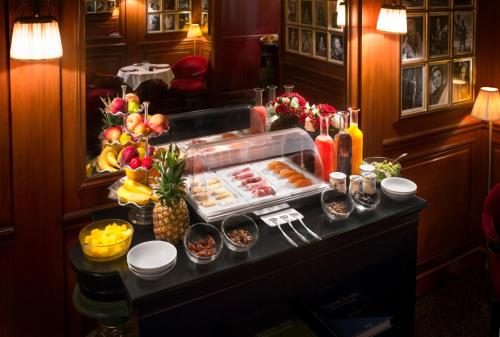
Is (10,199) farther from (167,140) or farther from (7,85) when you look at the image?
(167,140)

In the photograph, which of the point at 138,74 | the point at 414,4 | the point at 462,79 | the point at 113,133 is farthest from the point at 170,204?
the point at 462,79

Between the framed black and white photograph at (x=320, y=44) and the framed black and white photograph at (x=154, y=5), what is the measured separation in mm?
1058

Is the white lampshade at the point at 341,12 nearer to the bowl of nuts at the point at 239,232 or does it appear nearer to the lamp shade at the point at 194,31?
the lamp shade at the point at 194,31

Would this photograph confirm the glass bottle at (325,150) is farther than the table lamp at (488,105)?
No

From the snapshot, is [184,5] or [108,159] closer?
[108,159]

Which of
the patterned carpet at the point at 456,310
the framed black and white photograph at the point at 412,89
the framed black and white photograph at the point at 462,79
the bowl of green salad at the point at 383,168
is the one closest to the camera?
the bowl of green salad at the point at 383,168

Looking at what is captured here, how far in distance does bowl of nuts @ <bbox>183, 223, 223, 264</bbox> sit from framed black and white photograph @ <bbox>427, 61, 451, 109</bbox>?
2183 mm

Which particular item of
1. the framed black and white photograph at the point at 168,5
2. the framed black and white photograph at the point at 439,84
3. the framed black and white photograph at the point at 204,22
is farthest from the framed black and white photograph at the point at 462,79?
the framed black and white photograph at the point at 168,5

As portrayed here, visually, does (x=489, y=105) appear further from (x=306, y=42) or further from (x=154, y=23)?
(x=154, y=23)

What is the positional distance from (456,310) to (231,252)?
7.98 ft

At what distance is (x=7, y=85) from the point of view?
234 cm

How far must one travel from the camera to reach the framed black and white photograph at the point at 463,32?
3.77m

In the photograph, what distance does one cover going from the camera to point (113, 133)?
2490mm

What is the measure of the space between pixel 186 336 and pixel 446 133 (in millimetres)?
2681
